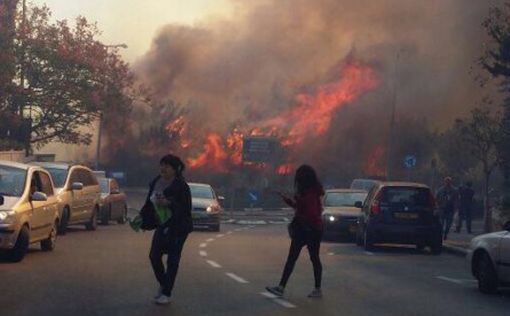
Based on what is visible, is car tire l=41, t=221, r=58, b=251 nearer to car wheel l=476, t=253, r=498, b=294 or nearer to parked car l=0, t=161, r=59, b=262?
parked car l=0, t=161, r=59, b=262

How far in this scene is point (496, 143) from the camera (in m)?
28.8

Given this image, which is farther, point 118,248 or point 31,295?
point 118,248

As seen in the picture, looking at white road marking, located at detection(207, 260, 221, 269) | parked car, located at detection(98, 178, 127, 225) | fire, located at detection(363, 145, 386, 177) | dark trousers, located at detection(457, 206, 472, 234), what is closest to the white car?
white road marking, located at detection(207, 260, 221, 269)

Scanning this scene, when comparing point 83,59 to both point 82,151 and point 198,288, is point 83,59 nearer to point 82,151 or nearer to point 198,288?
point 82,151


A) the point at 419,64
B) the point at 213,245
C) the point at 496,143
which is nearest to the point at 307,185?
the point at 213,245

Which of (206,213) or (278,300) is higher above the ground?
(206,213)

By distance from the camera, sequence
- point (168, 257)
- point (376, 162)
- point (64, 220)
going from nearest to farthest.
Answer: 1. point (168, 257)
2. point (64, 220)
3. point (376, 162)

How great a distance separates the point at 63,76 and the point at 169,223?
28032 millimetres

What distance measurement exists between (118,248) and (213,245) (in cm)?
309

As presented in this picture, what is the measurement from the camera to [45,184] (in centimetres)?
1816

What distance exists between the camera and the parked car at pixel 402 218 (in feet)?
74.6

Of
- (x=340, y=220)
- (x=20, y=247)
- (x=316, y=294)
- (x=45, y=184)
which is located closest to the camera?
(x=316, y=294)

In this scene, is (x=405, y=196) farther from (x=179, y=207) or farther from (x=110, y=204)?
(x=179, y=207)

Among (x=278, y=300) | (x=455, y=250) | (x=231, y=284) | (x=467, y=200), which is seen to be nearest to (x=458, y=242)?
(x=455, y=250)
